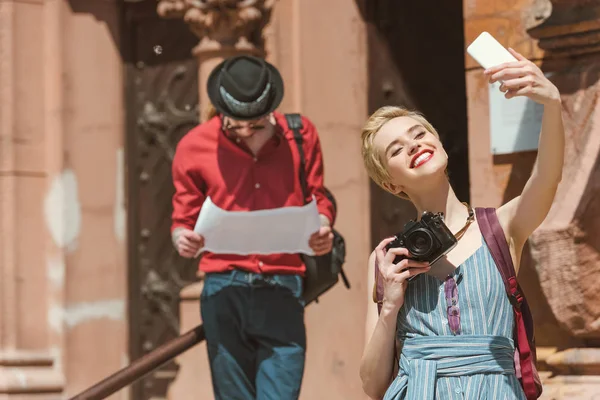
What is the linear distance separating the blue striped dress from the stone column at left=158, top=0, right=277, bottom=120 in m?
4.17

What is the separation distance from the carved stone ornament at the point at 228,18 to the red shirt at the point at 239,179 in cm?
216

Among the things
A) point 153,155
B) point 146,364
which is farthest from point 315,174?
point 153,155

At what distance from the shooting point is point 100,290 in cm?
886

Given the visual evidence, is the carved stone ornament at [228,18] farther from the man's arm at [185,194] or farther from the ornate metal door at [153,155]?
the man's arm at [185,194]

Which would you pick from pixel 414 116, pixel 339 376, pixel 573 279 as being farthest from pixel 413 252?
pixel 339 376

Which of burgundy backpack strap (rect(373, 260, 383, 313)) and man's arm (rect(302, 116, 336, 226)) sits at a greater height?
man's arm (rect(302, 116, 336, 226))

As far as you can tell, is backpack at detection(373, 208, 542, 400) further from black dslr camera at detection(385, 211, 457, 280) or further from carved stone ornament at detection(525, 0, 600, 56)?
carved stone ornament at detection(525, 0, 600, 56)

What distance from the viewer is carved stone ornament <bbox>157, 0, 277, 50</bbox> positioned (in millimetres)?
7891

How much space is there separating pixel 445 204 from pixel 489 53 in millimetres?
460

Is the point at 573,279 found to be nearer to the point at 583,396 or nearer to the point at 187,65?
the point at 583,396

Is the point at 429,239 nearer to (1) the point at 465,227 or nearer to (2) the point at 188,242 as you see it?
(1) the point at 465,227

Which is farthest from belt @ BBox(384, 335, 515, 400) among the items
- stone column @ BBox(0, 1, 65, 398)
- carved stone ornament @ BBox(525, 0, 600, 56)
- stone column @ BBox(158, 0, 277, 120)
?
stone column @ BBox(0, 1, 65, 398)

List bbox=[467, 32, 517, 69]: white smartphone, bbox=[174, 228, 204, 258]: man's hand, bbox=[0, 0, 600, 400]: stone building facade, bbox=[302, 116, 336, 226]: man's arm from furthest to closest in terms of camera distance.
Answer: bbox=[0, 0, 600, 400]: stone building facade → bbox=[302, 116, 336, 226]: man's arm → bbox=[174, 228, 204, 258]: man's hand → bbox=[467, 32, 517, 69]: white smartphone

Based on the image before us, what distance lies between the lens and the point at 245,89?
5738mm
